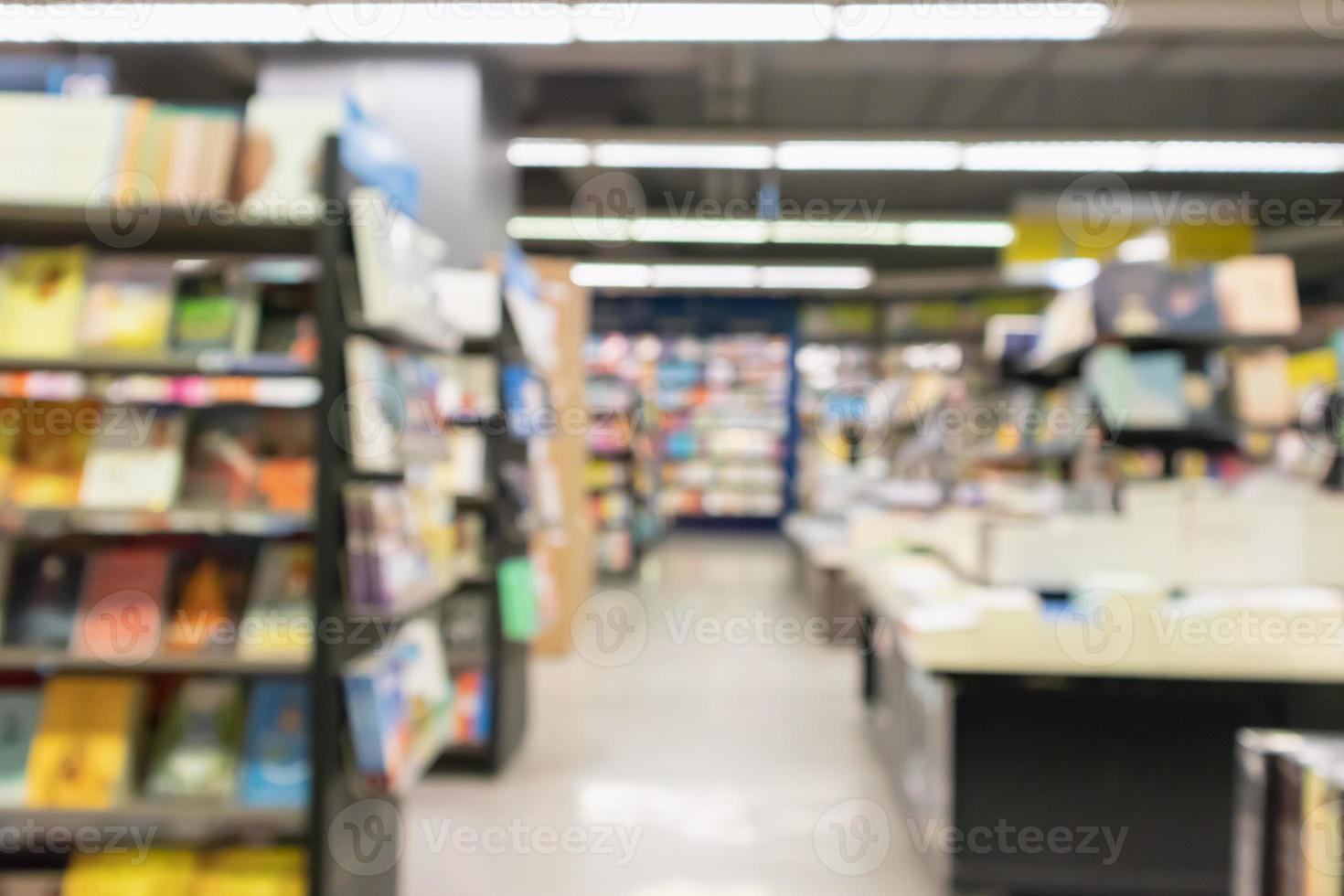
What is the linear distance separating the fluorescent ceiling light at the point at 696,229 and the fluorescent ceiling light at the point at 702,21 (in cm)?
544

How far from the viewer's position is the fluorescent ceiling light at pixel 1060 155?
23.5 feet

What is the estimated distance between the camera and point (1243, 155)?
24.4 ft

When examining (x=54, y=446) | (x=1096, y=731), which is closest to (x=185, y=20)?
(x=54, y=446)

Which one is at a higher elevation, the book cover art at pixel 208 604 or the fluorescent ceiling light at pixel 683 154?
the fluorescent ceiling light at pixel 683 154

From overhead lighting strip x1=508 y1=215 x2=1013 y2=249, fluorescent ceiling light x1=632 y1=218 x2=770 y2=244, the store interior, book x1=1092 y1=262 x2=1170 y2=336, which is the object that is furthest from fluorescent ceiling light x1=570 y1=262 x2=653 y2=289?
book x1=1092 y1=262 x2=1170 y2=336

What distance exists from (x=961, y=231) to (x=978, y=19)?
7509 mm

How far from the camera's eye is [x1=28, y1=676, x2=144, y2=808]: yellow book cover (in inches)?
100.0

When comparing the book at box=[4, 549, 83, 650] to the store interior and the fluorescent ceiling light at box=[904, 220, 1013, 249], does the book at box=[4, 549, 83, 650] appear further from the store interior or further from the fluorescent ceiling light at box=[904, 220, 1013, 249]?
the fluorescent ceiling light at box=[904, 220, 1013, 249]

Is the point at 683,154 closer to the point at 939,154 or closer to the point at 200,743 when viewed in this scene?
the point at 939,154

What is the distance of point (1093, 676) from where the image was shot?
305 cm

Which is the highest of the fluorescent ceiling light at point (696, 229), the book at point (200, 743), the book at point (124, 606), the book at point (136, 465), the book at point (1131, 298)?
the fluorescent ceiling light at point (696, 229)

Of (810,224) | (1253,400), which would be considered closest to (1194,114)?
(810,224)

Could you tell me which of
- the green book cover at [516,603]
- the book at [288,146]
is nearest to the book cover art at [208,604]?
the book at [288,146]

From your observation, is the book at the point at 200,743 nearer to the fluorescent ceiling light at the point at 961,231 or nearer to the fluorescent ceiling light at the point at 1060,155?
the fluorescent ceiling light at the point at 1060,155
